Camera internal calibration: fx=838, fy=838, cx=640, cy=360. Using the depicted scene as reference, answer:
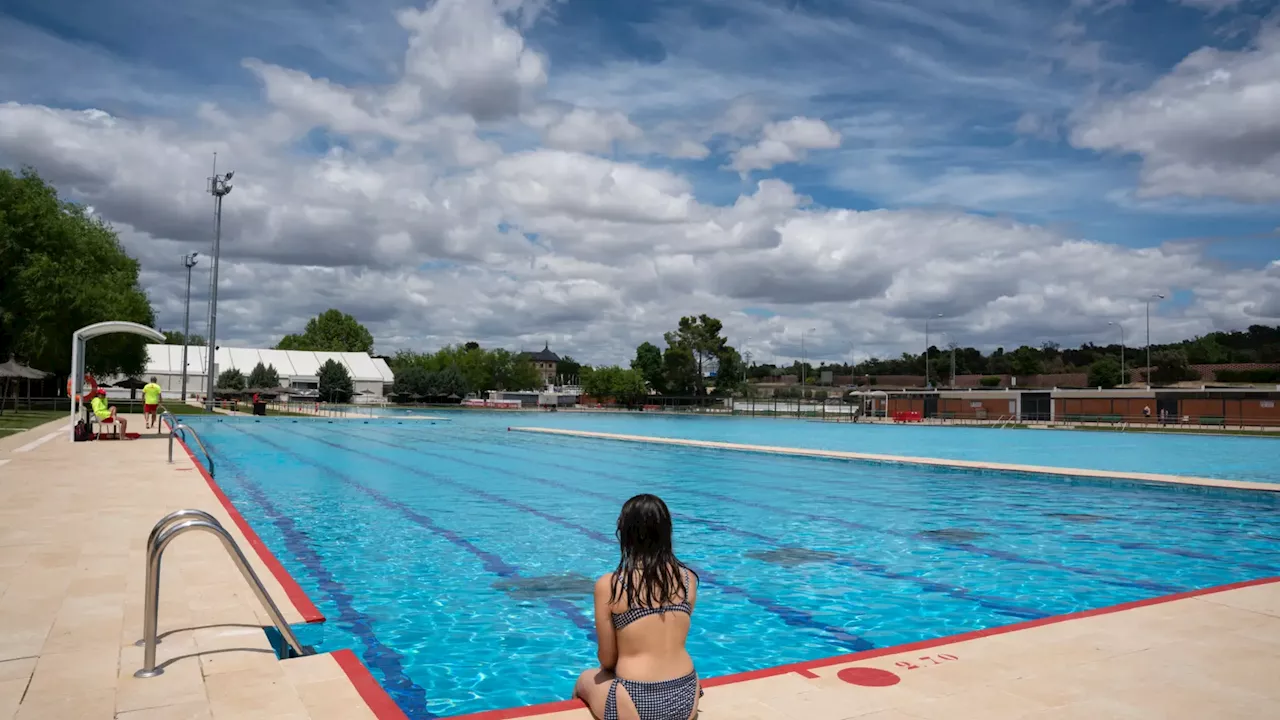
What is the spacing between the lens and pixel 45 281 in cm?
3316

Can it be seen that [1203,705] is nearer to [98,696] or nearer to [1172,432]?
[98,696]

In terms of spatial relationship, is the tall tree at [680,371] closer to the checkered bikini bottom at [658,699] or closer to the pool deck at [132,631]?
the pool deck at [132,631]

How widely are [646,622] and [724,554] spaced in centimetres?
752

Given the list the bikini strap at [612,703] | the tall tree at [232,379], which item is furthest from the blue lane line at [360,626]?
the tall tree at [232,379]

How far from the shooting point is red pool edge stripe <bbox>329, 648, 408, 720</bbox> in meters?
4.13

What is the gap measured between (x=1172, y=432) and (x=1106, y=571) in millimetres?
37836

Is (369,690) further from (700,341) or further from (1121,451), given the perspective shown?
(700,341)

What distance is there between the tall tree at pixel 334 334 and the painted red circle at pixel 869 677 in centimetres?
12982

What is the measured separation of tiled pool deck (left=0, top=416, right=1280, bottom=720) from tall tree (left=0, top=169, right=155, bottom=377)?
31.7 meters

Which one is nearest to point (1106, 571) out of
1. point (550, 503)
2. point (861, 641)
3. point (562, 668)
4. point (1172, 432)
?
point (861, 641)

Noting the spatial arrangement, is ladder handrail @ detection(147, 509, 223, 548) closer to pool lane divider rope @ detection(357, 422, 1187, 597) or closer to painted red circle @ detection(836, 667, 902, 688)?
painted red circle @ detection(836, 667, 902, 688)

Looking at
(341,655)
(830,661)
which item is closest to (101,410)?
(341,655)

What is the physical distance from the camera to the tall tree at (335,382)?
81.1 meters

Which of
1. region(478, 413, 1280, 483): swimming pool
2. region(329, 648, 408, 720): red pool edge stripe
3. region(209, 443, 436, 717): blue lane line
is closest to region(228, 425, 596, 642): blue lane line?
region(209, 443, 436, 717): blue lane line
